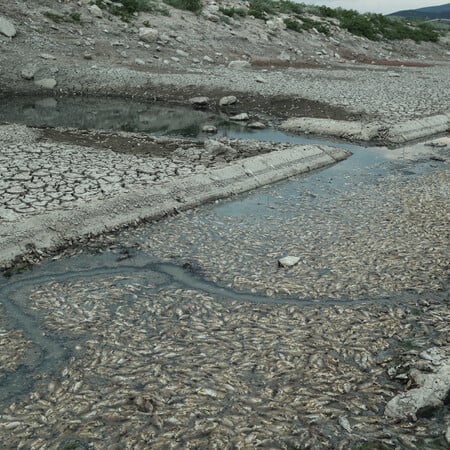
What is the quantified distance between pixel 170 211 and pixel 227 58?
15.9m

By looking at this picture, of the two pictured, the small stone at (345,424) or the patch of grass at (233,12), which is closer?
the small stone at (345,424)

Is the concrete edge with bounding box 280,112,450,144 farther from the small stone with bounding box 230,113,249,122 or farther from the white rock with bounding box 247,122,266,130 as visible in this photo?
the small stone with bounding box 230,113,249,122

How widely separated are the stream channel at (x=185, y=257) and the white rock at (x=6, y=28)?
39.8 ft

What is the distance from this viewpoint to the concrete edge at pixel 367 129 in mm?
11430

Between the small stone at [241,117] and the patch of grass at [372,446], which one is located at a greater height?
the patch of grass at [372,446]

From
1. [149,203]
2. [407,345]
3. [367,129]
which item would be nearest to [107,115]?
[367,129]

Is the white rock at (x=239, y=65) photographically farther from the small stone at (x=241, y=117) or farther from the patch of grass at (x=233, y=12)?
the small stone at (x=241, y=117)

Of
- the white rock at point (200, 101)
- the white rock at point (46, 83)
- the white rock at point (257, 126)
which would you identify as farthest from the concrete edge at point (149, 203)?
the white rock at point (46, 83)

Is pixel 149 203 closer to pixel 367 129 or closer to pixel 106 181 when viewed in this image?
pixel 106 181

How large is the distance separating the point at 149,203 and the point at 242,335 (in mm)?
2966

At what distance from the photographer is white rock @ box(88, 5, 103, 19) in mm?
20264

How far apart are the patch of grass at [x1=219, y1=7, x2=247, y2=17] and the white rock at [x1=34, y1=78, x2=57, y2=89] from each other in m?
12.0

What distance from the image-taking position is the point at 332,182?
8602 millimetres

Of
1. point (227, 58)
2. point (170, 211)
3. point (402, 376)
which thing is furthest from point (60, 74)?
point (402, 376)
